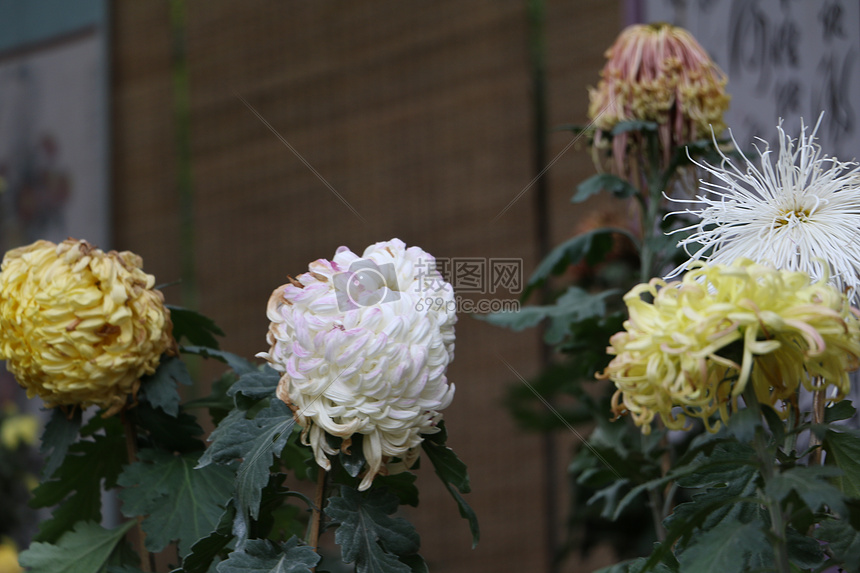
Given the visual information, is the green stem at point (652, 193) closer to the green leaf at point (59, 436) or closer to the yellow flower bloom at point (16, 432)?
the green leaf at point (59, 436)

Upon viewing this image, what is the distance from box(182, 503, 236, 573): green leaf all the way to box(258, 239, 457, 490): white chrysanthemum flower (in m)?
0.09

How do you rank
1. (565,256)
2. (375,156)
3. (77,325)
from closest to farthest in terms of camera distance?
1. (77,325)
2. (565,256)
3. (375,156)

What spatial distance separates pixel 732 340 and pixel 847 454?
0.47 ft

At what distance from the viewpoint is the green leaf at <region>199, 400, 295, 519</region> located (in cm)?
55

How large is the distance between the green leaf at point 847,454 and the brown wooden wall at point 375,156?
1.34 metres

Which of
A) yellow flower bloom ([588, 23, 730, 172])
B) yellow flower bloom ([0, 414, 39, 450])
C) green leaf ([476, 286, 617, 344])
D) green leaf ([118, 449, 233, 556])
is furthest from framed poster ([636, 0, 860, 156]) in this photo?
yellow flower bloom ([0, 414, 39, 450])

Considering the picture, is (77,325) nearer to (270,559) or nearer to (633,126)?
(270,559)

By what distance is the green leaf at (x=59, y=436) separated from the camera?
684 mm

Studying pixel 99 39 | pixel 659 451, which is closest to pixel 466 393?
pixel 659 451

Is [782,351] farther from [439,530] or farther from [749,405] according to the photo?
[439,530]

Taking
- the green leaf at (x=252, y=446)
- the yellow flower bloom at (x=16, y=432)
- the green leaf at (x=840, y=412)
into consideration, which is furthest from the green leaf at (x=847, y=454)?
the yellow flower bloom at (x=16, y=432)

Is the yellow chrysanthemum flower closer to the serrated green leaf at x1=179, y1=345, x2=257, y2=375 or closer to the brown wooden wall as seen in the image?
the serrated green leaf at x1=179, y1=345, x2=257, y2=375

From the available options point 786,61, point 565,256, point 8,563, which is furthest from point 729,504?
point 8,563

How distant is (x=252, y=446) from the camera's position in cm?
57
